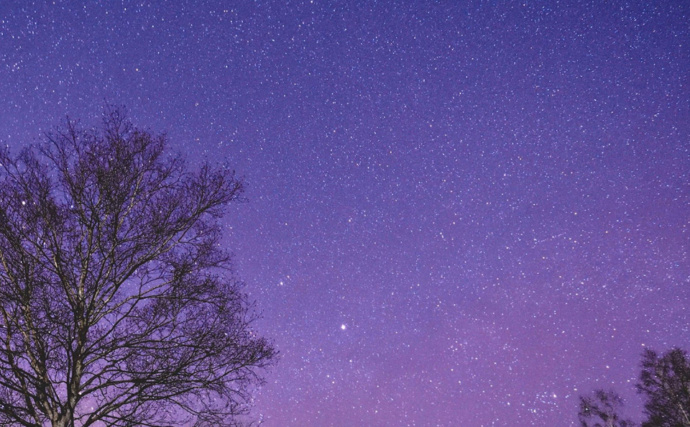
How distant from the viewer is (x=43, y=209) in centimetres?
604

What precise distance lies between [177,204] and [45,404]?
3.62 metres

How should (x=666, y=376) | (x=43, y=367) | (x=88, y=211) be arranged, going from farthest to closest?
1. (x=666, y=376)
2. (x=88, y=211)
3. (x=43, y=367)

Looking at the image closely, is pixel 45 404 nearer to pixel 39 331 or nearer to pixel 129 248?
pixel 39 331

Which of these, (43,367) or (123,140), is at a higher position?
(123,140)

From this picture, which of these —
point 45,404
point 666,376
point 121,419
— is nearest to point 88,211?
point 45,404

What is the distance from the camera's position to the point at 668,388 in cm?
2294

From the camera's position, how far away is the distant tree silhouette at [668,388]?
22141mm

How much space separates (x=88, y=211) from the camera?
649 centimetres

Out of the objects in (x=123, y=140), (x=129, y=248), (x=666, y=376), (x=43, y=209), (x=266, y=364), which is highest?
(x=123, y=140)

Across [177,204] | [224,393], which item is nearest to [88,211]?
[177,204]

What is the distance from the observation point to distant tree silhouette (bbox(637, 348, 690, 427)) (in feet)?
72.6

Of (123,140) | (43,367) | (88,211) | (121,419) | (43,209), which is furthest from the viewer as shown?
(123,140)

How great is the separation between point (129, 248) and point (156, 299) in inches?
44.5

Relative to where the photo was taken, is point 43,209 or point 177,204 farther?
point 177,204
